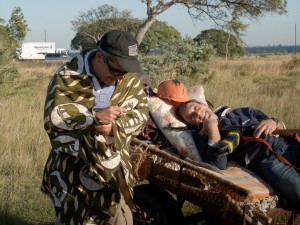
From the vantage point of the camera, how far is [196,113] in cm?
372

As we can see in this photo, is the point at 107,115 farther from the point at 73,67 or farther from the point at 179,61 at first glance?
the point at 179,61

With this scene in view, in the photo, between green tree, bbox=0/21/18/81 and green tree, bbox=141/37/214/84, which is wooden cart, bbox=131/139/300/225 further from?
green tree, bbox=141/37/214/84

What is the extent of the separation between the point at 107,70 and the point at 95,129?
373mm

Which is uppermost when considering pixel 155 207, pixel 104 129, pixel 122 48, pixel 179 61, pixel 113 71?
pixel 179 61

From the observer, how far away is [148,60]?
13.6m

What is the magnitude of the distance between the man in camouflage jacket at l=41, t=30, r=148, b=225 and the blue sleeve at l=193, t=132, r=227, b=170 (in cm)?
62

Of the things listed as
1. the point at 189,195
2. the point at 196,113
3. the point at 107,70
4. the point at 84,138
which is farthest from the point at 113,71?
the point at 196,113

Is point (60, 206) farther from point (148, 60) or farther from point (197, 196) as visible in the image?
point (148, 60)

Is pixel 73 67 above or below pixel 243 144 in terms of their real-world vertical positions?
above

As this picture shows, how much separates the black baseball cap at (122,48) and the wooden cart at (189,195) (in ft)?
2.64

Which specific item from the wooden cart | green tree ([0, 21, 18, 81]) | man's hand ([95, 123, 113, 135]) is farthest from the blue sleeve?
green tree ([0, 21, 18, 81])

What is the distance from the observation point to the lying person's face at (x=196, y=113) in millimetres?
3709

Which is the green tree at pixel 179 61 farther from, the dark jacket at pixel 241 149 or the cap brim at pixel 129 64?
the cap brim at pixel 129 64

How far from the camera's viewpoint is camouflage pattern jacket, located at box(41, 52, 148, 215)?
8.70ft
